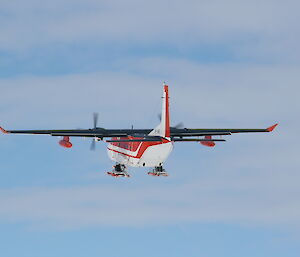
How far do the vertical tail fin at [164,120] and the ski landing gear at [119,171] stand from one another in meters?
8.71

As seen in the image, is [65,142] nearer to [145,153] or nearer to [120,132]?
[120,132]

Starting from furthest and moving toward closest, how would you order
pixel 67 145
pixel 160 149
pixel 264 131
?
pixel 264 131 → pixel 67 145 → pixel 160 149

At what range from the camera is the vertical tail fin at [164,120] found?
7819 cm

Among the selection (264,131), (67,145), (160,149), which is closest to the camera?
(160,149)

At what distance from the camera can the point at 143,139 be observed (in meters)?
77.8

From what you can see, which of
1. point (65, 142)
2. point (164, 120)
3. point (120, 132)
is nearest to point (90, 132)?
point (65, 142)

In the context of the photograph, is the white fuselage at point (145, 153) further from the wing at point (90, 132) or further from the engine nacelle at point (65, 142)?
the engine nacelle at point (65, 142)

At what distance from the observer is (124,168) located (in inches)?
3450

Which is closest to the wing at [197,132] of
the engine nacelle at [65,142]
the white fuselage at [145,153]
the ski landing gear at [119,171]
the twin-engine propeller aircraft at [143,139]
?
the twin-engine propeller aircraft at [143,139]

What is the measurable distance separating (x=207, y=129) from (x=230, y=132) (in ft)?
9.29

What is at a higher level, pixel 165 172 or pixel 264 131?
pixel 264 131

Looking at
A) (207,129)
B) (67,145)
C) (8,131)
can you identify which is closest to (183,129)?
(207,129)

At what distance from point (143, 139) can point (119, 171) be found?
1108 cm

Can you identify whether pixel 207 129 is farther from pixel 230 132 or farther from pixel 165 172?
pixel 165 172
